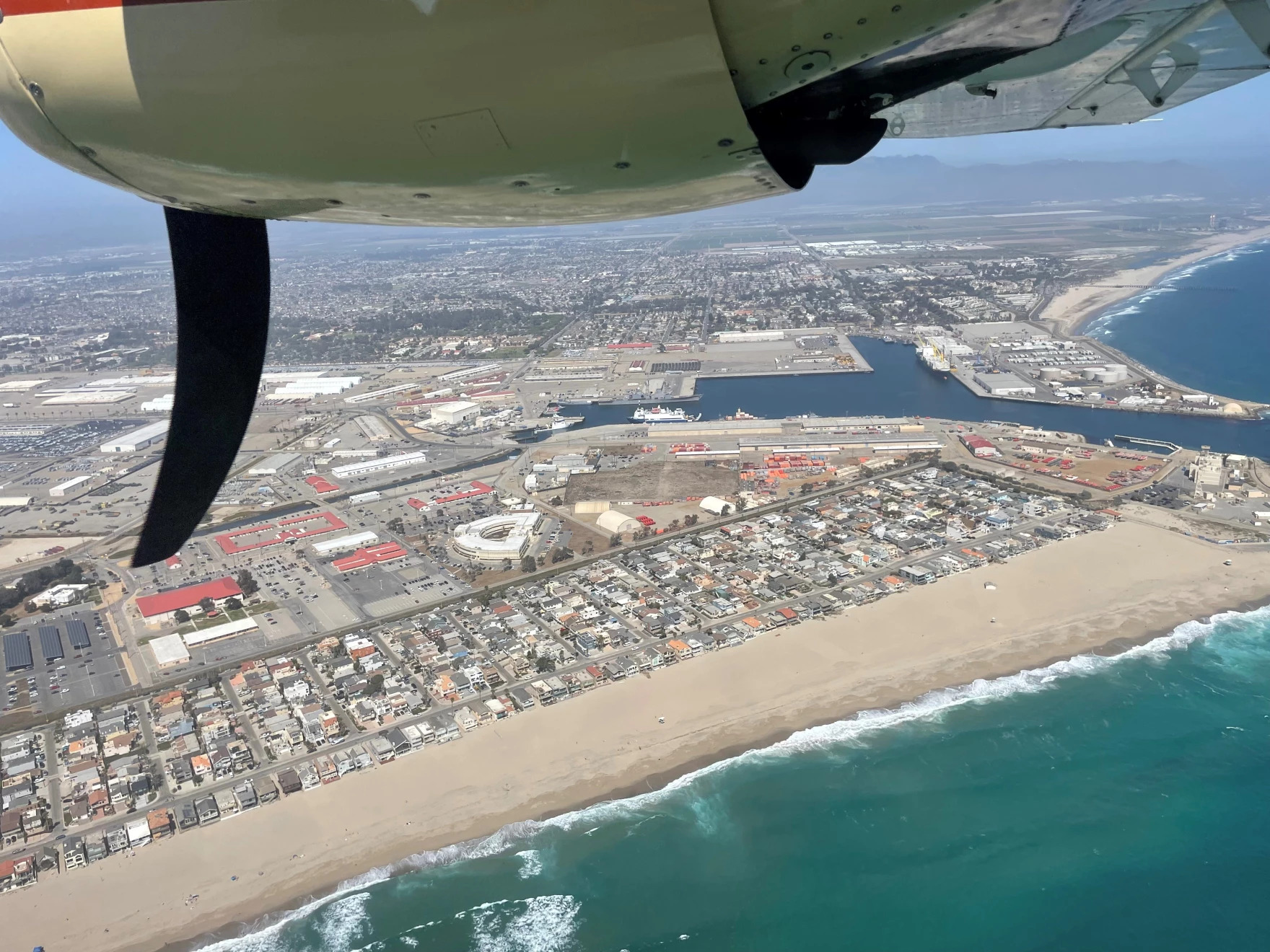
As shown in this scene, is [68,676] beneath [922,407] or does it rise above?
above

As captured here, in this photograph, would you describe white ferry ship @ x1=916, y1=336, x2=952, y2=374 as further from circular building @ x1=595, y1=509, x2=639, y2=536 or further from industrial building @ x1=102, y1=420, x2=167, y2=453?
industrial building @ x1=102, y1=420, x2=167, y2=453

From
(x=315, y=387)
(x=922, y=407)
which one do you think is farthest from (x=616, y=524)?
(x=315, y=387)

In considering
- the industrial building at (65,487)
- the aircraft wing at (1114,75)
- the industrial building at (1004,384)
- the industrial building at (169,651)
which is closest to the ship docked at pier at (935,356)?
the industrial building at (1004,384)

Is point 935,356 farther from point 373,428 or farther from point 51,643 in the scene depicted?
point 51,643

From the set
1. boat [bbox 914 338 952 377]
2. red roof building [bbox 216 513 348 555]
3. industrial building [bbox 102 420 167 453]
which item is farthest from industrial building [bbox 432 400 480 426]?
boat [bbox 914 338 952 377]

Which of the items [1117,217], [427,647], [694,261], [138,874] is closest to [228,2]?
[138,874]

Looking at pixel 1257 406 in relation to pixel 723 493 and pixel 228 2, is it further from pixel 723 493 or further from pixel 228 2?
pixel 228 2
